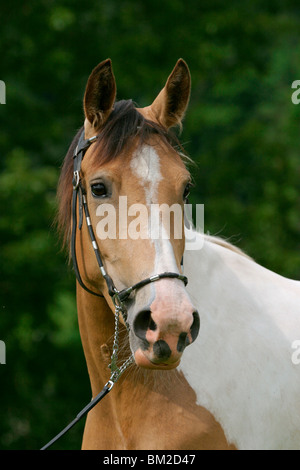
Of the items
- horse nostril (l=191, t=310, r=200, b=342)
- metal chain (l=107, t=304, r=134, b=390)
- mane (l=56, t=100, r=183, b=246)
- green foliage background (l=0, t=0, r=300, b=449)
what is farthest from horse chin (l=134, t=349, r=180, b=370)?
green foliage background (l=0, t=0, r=300, b=449)

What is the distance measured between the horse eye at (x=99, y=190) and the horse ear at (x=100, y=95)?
1.36 feet

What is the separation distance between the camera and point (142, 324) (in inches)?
113

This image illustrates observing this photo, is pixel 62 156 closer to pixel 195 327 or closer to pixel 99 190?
pixel 99 190

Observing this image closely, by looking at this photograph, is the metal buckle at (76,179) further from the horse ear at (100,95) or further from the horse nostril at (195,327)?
the horse nostril at (195,327)

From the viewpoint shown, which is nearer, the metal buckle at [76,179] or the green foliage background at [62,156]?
the metal buckle at [76,179]

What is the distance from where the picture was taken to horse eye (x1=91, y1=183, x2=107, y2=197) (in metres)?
3.27

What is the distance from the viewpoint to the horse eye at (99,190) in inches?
129


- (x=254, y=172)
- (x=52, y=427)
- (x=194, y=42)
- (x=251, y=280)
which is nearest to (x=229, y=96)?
(x=254, y=172)

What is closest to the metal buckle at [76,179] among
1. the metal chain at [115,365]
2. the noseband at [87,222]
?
the noseband at [87,222]

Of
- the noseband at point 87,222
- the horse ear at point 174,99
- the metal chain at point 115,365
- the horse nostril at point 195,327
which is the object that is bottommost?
the metal chain at point 115,365

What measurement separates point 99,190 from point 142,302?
71cm

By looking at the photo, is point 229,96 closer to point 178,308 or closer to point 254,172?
point 254,172

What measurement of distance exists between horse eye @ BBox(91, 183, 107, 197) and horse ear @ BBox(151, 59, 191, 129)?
58 centimetres

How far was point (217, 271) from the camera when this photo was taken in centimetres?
372
